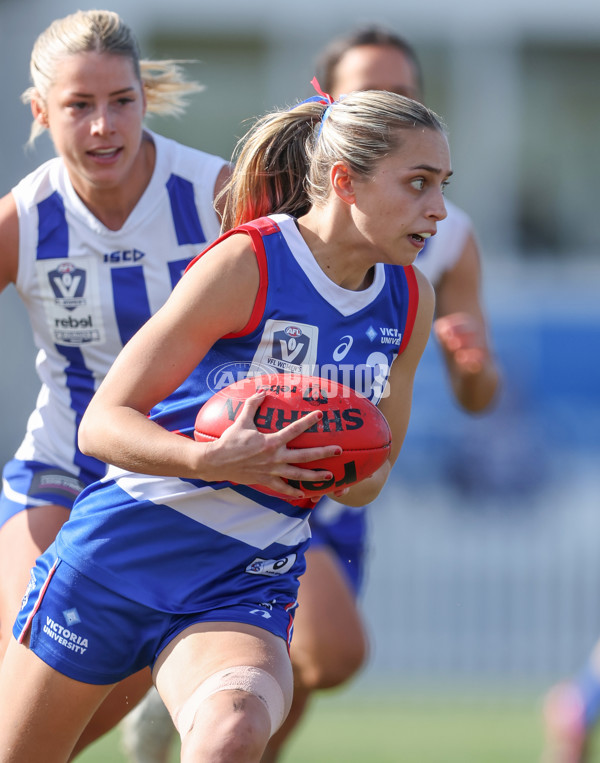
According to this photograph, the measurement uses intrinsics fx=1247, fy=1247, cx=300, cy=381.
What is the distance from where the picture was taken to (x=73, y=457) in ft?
14.6

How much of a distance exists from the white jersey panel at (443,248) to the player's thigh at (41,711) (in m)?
2.72

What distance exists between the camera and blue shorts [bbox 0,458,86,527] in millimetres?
4336

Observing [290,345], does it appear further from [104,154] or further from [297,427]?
[104,154]

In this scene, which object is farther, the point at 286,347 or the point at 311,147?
the point at 311,147

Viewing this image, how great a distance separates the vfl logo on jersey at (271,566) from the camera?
3.37 meters

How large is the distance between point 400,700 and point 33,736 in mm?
6833

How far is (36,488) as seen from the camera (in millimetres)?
4371

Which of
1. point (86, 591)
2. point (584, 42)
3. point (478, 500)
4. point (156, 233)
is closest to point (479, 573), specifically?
point (478, 500)

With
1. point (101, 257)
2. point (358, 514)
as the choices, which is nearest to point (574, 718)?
point (358, 514)

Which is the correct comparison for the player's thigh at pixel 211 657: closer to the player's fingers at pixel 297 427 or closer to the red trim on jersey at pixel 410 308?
the player's fingers at pixel 297 427

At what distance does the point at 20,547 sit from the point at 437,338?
1.87 meters

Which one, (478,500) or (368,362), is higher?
(368,362)

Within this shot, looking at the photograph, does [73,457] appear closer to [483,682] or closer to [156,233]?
[156,233]

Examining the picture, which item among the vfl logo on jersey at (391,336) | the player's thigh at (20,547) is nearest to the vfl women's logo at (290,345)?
the vfl logo on jersey at (391,336)
